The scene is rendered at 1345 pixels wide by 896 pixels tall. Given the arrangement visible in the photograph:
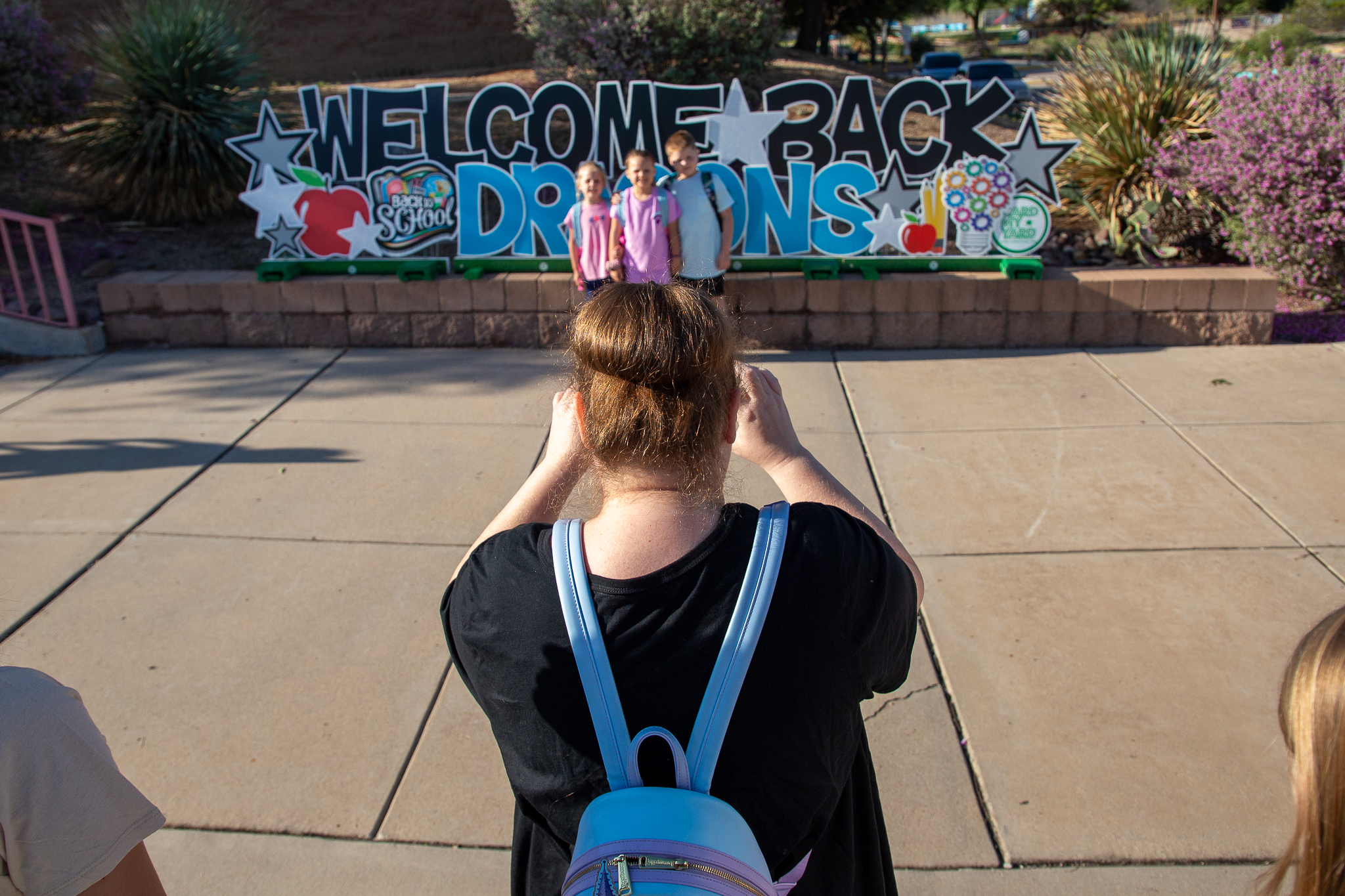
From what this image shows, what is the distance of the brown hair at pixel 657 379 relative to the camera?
1.34m

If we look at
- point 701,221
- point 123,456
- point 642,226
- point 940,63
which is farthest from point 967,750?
point 940,63

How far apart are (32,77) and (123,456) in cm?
563

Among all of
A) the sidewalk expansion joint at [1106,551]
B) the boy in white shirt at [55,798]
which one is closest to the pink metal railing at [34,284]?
the sidewalk expansion joint at [1106,551]

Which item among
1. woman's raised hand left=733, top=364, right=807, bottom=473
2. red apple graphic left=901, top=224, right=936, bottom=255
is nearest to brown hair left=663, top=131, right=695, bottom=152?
red apple graphic left=901, top=224, right=936, bottom=255

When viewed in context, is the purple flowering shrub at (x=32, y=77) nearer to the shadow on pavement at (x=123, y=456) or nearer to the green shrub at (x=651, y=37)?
the green shrub at (x=651, y=37)

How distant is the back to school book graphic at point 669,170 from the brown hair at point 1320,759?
604 cm

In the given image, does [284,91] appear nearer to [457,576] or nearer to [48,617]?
[48,617]

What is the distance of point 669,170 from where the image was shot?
7055mm

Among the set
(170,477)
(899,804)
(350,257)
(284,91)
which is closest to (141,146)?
(350,257)

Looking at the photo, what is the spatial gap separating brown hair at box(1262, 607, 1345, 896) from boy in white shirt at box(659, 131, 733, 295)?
16.7 ft

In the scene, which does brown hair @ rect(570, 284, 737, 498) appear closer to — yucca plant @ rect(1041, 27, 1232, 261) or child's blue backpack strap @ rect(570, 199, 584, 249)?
child's blue backpack strap @ rect(570, 199, 584, 249)

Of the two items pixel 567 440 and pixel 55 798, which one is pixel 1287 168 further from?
pixel 55 798

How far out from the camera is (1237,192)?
21.7ft

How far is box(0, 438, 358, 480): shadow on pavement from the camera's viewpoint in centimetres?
486
